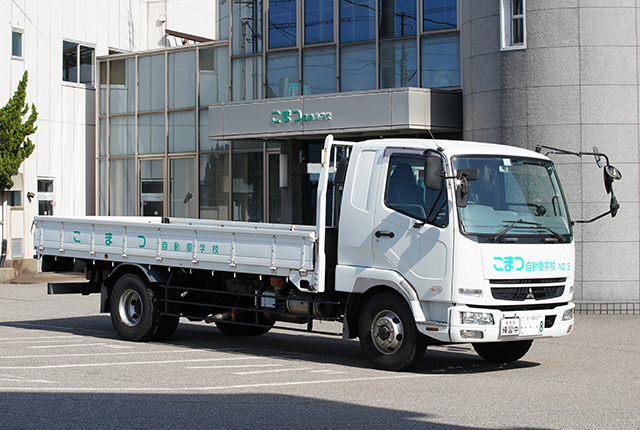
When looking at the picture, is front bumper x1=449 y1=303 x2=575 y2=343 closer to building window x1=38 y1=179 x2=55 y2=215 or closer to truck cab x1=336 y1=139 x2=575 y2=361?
truck cab x1=336 y1=139 x2=575 y2=361

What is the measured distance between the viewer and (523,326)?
10.3m

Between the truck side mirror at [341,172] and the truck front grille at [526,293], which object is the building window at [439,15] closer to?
the truck side mirror at [341,172]

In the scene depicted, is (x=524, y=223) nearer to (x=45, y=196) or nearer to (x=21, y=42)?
(x=45, y=196)

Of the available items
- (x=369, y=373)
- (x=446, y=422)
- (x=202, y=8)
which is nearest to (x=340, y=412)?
(x=446, y=422)

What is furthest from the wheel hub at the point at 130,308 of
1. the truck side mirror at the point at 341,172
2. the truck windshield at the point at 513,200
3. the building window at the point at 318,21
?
the building window at the point at 318,21

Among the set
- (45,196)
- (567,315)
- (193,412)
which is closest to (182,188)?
(45,196)

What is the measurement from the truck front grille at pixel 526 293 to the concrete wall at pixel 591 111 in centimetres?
743

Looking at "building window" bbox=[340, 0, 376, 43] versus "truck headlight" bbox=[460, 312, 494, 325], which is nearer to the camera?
"truck headlight" bbox=[460, 312, 494, 325]

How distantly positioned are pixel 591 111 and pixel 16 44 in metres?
19.4

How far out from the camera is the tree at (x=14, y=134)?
2797 cm

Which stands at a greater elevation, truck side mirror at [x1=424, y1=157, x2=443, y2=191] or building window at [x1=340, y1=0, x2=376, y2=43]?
building window at [x1=340, y1=0, x2=376, y2=43]

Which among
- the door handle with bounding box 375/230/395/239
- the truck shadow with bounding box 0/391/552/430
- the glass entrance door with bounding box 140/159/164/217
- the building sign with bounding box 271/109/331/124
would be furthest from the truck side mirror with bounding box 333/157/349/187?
the glass entrance door with bounding box 140/159/164/217

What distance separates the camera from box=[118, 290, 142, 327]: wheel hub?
44.8 feet

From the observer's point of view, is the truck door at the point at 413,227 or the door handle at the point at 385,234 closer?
the truck door at the point at 413,227
